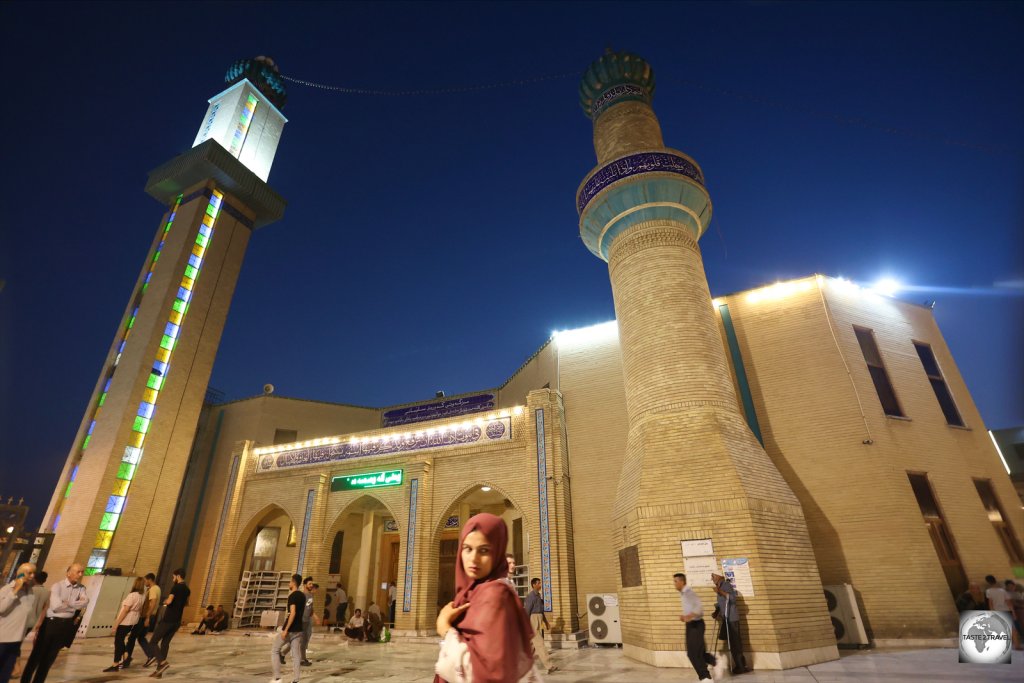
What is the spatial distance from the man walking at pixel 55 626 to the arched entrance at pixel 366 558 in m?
10.3

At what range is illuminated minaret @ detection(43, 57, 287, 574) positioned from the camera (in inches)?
575

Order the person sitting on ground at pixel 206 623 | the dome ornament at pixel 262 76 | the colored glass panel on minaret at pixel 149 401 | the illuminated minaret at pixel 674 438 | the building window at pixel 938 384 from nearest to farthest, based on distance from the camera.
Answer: the illuminated minaret at pixel 674 438
the building window at pixel 938 384
the person sitting on ground at pixel 206 623
the colored glass panel on minaret at pixel 149 401
the dome ornament at pixel 262 76

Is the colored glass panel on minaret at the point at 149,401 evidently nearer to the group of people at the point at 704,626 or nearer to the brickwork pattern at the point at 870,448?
the group of people at the point at 704,626

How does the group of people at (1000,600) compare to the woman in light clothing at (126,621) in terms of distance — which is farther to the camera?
the group of people at (1000,600)

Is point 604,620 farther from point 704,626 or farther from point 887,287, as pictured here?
point 887,287

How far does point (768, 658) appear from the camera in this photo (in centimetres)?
655

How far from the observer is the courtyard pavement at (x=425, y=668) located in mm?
5703

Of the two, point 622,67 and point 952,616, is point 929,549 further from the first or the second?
point 622,67

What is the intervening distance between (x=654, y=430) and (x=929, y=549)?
521 cm

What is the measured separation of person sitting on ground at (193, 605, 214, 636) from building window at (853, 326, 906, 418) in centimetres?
1699

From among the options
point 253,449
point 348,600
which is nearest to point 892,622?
point 348,600

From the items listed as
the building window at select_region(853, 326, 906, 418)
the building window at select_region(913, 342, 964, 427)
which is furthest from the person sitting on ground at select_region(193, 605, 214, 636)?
the building window at select_region(913, 342, 964, 427)

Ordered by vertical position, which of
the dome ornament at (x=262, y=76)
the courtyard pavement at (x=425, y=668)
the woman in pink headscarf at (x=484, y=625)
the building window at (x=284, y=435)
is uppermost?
the dome ornament at (x=262, y=76)

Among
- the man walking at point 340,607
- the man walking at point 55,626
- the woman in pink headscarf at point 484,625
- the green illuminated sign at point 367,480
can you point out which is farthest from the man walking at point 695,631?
the man walking at point 340,607
